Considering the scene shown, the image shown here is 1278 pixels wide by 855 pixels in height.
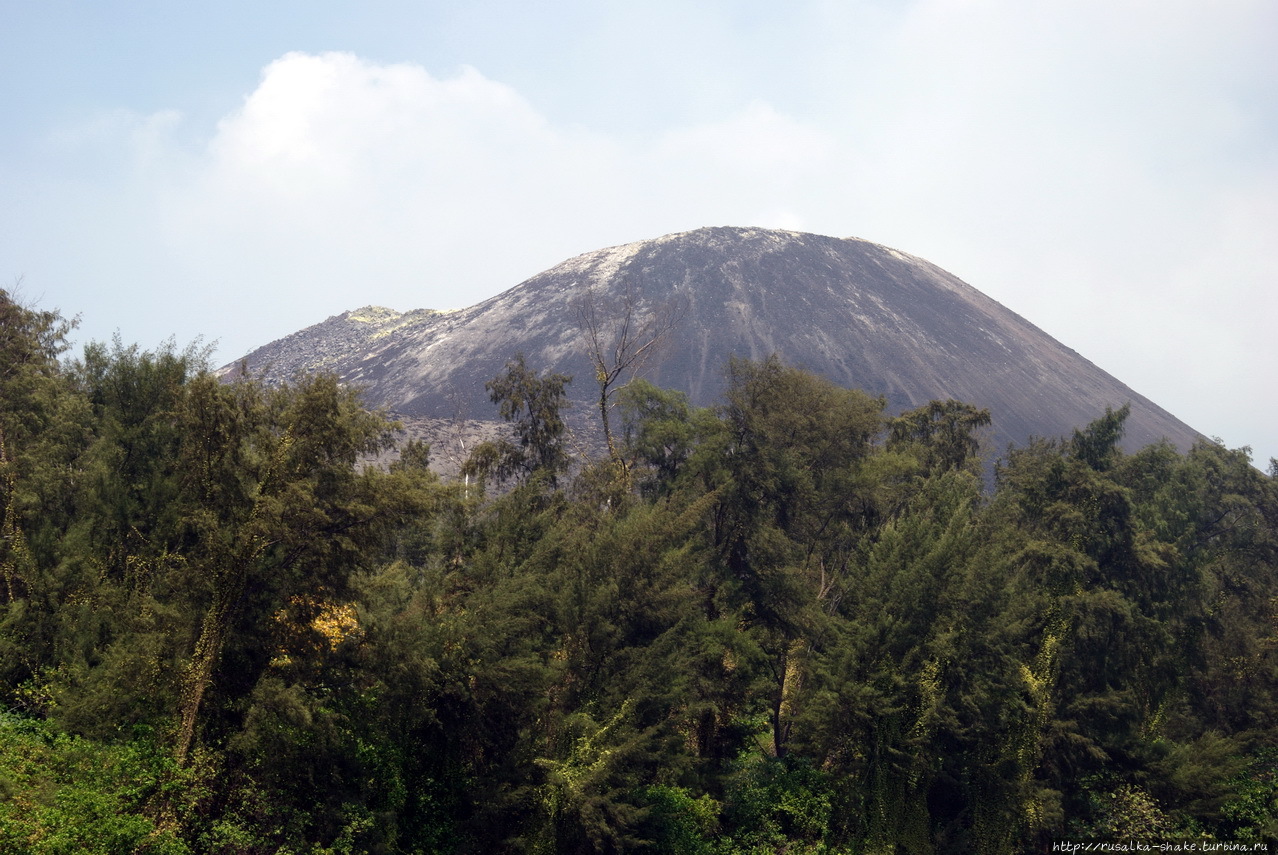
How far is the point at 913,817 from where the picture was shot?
25609 mm

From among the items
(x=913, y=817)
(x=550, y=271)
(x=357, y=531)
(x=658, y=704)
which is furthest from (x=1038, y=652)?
(x=550, y=271)

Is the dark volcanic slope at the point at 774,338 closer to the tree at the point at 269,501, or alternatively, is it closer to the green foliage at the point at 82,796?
the tree at the point at 269,501

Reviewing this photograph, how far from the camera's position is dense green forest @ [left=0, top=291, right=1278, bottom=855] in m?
17.9

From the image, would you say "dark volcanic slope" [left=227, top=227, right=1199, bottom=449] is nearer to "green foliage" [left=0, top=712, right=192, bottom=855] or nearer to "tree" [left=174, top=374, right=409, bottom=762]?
Answer: "tree" [left=174, top=374, right=409, bottom=762]

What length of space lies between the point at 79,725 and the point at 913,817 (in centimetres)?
2112

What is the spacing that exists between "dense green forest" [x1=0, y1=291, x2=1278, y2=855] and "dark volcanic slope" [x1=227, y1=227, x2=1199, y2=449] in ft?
299

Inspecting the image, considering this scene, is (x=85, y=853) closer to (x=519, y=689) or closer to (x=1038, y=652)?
(x=519, y=689)

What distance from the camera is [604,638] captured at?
24078 millimetres

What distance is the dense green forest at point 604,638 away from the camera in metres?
17.9

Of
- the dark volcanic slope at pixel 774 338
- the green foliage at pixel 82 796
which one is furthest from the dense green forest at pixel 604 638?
the dark volcanic slope at pixel 774 338

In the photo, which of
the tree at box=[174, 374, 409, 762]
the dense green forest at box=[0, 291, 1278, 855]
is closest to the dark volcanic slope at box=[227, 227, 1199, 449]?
the dense green forest at box=[0, 291, 1278, 855]

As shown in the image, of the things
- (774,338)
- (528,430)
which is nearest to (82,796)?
(528,430)

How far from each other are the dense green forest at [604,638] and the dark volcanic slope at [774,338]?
9127 cm

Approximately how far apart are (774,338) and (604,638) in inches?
4989
